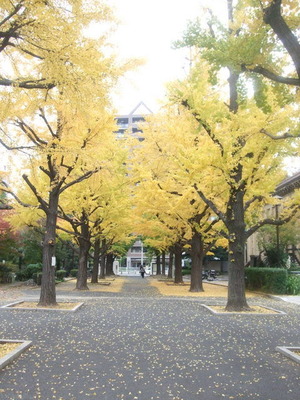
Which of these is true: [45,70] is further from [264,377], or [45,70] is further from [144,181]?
[144,181]

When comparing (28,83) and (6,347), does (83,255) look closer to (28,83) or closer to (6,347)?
(6,347)

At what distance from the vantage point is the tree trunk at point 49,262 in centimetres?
1323

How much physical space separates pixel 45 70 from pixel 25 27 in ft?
2.56

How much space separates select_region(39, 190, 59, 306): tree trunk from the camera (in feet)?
43.4

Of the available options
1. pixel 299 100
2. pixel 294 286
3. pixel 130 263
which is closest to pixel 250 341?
pixel 299 100

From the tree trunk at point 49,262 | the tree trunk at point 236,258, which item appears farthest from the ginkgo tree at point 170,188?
the tree trunk at point 49,262

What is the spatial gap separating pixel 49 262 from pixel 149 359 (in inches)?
320

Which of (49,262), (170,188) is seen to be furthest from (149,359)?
(170,188)

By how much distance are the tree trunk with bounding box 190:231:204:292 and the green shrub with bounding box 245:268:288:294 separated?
132 inches

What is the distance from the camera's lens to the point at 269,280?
21344mm

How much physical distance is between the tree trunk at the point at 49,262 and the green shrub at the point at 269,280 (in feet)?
39.6

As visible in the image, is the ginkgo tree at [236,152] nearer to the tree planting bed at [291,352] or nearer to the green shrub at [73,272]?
the tree planting bed at [291,352]

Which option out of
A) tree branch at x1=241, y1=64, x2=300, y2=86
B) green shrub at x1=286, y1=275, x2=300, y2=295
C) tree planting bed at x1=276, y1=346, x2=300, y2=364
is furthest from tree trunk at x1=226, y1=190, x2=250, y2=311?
green shrub at x1=286, y1=275, x2=300, y2=295

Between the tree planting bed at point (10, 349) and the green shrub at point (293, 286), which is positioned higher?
the green shrub at point (293, 286)
